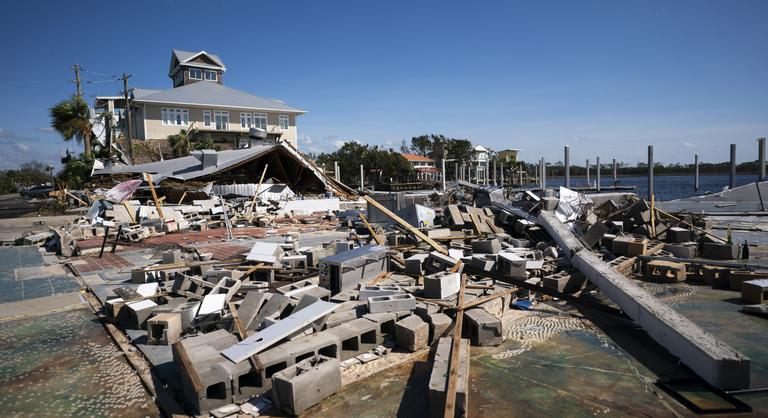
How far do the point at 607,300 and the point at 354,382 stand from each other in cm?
462

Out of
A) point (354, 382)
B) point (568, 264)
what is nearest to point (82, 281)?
point (354, 382)

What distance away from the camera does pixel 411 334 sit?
4746 mm

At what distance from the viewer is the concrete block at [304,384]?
3.56 m

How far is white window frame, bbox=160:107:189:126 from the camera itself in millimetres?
37625

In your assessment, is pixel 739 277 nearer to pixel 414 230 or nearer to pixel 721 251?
pixel 721 251

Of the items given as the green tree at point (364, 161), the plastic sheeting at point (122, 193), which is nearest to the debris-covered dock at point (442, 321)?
the plastic sheeting at point (122, 193)

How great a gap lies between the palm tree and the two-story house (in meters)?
6.85

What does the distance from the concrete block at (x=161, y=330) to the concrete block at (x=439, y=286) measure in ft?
10.8

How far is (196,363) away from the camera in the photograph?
3.90m

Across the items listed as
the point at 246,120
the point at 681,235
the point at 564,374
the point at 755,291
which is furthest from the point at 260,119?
the point at 564,374

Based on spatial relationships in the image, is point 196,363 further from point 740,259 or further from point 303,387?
point 740,259

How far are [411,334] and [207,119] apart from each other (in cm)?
3982

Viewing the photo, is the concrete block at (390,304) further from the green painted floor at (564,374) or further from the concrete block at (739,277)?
the concrete block at (739,277)

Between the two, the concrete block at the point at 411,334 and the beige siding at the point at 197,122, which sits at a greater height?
the beige siding at the point at 197,122
